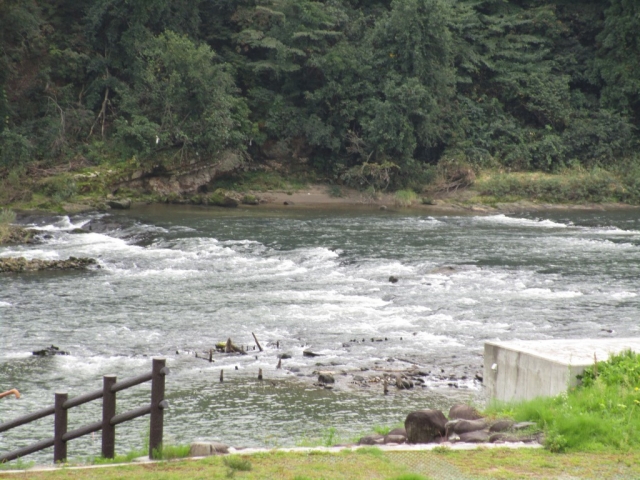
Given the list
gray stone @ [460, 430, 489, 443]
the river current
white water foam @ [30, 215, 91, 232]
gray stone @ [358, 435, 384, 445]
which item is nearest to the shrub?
the river current

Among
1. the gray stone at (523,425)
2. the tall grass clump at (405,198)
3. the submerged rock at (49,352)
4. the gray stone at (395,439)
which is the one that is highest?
the tall grass clump at (405,198)

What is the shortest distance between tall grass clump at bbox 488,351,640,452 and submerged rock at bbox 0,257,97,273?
717 inches

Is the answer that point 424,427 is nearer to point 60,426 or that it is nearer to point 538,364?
point 538,364

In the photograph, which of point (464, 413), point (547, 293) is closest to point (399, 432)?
point (464, 413)

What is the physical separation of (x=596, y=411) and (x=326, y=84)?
130ft

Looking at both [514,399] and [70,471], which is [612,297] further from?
[70,471]

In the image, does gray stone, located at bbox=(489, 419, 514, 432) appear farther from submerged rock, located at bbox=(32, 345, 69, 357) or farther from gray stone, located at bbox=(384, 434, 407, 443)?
submerged rock, located at bbox=(32, 345, 69, 357)

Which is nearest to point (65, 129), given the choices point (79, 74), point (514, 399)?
point (79, 74)

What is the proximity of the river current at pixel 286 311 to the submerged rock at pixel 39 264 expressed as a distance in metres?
0.72

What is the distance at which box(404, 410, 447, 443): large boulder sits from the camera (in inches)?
343

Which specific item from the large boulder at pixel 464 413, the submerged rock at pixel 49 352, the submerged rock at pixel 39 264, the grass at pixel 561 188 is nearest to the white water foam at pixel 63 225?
the submerged rock at pixel 39 264

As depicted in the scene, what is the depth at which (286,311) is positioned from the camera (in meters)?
19.4

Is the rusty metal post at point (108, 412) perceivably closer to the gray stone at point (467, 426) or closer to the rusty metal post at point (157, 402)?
the rusty metal post at point (157, 402)

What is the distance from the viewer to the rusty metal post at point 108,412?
7609 mm
